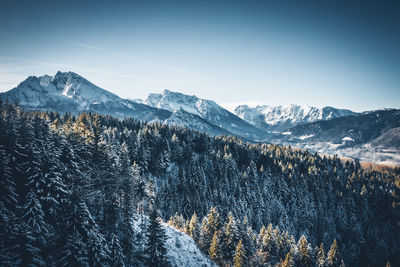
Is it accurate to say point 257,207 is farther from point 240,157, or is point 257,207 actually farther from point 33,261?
point 33,261

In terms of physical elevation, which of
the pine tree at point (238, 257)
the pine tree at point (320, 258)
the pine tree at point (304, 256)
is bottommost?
the pine tree at point (320, 258)

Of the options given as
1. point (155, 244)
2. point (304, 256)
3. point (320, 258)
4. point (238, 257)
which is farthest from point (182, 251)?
point (320, 258)

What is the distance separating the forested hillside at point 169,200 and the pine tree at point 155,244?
0.16 m

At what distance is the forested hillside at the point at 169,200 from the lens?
74.2 ft

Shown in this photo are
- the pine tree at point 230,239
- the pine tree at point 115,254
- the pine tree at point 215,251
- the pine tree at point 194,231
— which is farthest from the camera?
the pine tree at point 194,231

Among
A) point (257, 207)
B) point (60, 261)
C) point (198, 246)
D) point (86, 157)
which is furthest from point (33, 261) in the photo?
point (257, 207)

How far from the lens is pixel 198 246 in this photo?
46656 mm

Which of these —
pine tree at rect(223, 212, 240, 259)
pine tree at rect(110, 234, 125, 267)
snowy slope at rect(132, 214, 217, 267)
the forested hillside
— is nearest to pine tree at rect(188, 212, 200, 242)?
the forested hillside

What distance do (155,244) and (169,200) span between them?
5151 cm

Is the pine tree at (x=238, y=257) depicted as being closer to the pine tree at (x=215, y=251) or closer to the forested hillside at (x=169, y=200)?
the forested hillside at (x=169, y=200)

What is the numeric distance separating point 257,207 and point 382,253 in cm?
6622

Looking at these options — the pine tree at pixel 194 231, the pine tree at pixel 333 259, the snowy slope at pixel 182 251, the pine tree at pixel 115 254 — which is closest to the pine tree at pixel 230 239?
the snowy slope at pixel 182 251

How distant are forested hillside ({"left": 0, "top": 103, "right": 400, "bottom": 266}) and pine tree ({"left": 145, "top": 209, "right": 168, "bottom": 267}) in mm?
163

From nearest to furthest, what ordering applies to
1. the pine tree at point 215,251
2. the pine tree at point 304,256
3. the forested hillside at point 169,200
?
the forested hillside at point 169,200 → the pine tree at point 215,251 → the pine tree at point 304,256
